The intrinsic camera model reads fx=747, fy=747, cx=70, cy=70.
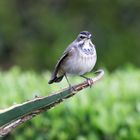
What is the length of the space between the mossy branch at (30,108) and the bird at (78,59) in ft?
0.63

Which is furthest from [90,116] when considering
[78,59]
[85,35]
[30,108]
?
[30,108]

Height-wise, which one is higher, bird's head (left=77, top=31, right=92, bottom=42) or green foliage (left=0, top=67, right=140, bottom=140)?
green foliage (left=0, top=67, right=140, bottom=140)

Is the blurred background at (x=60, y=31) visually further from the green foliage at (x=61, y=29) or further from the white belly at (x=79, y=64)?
the white belly at (x=79, y=64)

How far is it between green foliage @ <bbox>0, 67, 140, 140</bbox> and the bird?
7.32 feet

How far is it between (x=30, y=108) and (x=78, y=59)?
0.51 metres

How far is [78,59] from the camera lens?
4117mm

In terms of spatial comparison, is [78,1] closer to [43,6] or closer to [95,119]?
[43,6]

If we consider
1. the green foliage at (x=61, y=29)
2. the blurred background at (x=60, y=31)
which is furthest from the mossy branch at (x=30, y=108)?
the green foliage at (x=61, y=29)

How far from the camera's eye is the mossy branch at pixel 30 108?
3.72 meters

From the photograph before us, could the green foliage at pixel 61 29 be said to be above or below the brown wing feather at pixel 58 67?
above

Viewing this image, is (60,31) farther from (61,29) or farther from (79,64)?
(79,64)

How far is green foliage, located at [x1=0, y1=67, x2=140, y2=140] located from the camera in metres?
6.35

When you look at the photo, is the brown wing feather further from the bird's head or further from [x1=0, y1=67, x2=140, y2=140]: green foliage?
[x1=0, y1=67, x2=140, y2=140]: green foliage

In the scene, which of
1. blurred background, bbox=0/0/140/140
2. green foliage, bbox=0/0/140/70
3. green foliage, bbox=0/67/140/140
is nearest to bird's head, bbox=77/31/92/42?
green foliage, bbox=0/67/140/140
